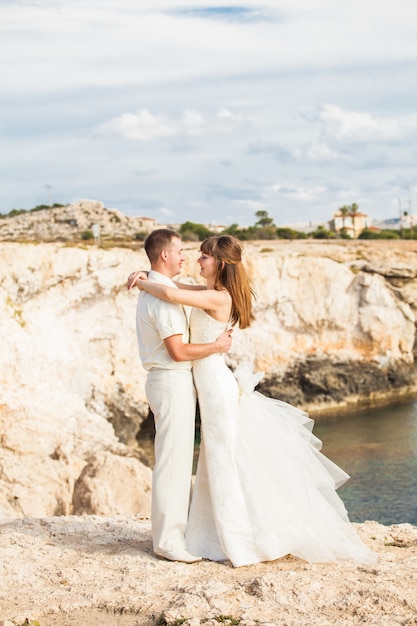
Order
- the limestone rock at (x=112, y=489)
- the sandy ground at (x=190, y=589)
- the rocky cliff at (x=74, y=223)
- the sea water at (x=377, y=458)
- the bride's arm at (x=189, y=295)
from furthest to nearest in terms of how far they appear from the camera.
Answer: the rocky cliff at (x=74, y=223) < the sea water at (x=377, y=458) < the limestone rock at (x=112, y=489) < the bride's arm at (x=189, y=295) < the sandy ground at (x=190, y=589)

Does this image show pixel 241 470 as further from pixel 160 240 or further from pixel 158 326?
pixel 160 240

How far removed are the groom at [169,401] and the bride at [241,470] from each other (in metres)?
0.10

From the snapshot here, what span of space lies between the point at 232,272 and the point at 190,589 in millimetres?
2449

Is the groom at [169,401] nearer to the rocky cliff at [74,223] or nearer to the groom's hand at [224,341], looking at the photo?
the groom's hand at [224,341]

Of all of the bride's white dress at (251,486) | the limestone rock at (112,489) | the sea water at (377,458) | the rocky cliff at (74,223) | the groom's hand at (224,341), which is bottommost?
the sea water at (377,458)

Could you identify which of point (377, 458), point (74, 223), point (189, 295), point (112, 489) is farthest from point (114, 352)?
point (74, 223)

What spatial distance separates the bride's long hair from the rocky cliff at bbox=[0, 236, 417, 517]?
240 inches

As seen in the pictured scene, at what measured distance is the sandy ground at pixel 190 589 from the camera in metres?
5.36

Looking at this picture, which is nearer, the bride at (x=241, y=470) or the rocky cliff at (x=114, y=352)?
the bride at (x=241, y=470)

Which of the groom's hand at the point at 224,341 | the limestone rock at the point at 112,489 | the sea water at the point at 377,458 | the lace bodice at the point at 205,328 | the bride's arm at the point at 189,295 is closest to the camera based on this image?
the bride's arm at the point at 189,295

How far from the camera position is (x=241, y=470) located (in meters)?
6.42

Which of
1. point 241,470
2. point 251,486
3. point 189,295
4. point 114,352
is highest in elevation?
point 189,295

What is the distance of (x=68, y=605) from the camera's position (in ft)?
18.9

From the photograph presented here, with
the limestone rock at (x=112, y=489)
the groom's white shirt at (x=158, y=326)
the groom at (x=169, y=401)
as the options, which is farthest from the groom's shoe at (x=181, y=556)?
the limestone rock at (x=112, y=489)
